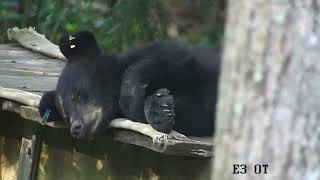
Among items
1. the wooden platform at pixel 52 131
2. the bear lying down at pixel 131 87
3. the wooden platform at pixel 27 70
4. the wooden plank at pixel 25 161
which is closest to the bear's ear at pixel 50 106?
the bear lying down at pixel 131 87

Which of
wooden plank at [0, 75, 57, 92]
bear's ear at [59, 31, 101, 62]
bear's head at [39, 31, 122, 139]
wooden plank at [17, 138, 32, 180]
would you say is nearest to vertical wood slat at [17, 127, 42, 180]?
wooden plank at [17, 138, 32, 180]

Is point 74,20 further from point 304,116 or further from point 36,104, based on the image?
point 304,116

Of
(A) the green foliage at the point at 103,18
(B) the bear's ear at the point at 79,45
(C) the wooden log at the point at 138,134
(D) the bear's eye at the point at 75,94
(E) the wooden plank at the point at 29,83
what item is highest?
(A) the green foliage at the point at 103,18

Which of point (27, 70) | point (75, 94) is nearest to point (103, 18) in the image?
point (27, 70)

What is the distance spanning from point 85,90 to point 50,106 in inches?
10.8

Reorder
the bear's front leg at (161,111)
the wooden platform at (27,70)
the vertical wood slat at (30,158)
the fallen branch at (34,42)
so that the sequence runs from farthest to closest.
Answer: the fallen branch at (34,42) < the wooden platform at (27,70) < the vertical wood slat at (30,158) < the bear's front leg at (161,111)

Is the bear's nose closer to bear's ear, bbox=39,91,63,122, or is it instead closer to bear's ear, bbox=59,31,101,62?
bear's ear, bbox=39,91,63,122

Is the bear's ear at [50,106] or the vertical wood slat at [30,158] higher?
the bear's ear at [50,106]

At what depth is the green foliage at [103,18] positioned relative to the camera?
294 inches

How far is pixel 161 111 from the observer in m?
4.25

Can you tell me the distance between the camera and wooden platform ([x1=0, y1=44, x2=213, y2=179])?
4.06m

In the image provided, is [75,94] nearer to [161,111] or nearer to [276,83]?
[161,111]

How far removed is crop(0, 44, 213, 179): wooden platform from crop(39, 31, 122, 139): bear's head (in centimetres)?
14

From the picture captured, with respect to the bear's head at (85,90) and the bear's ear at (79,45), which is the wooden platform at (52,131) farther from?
the bear's ear at (79,45)
